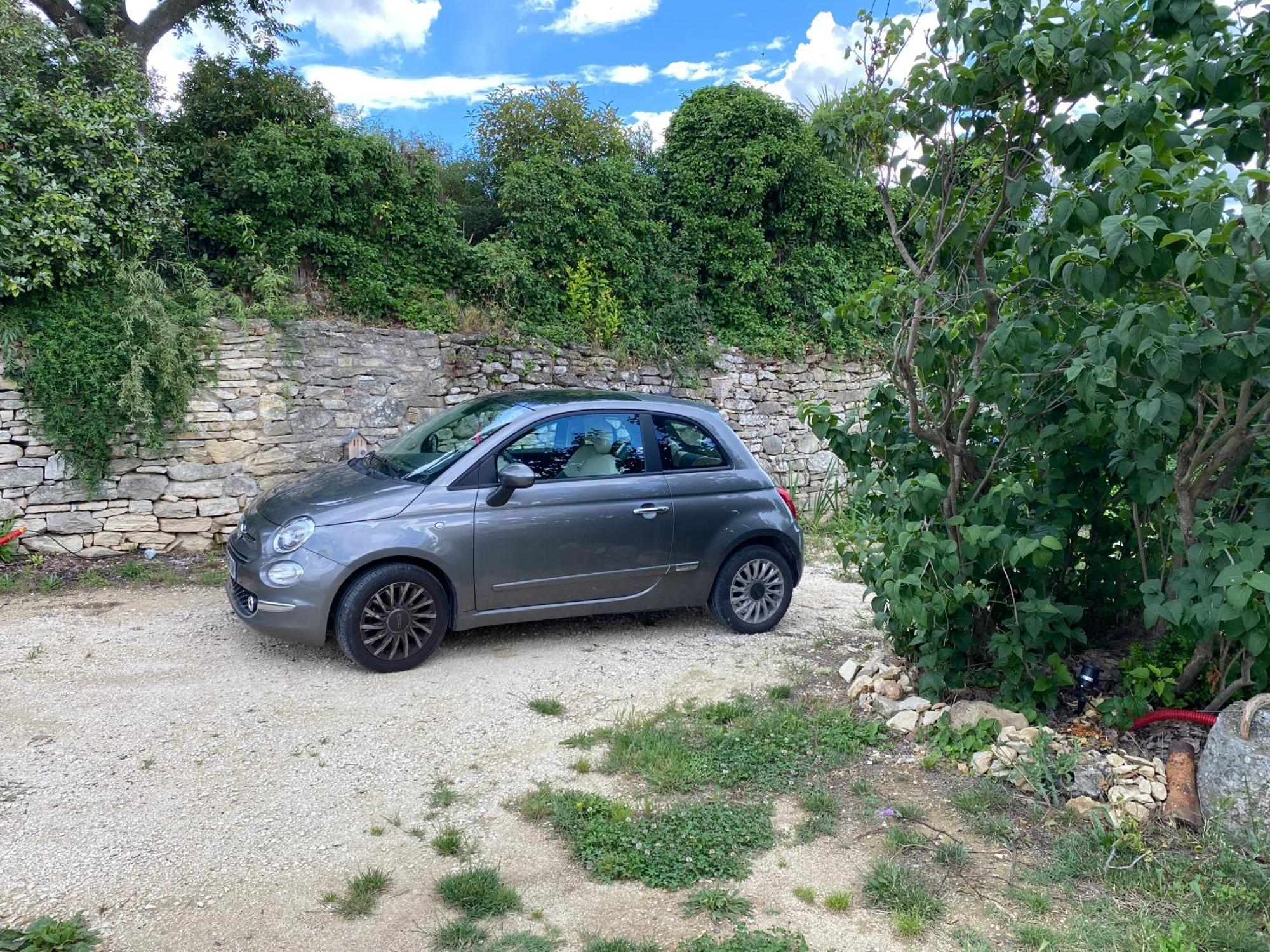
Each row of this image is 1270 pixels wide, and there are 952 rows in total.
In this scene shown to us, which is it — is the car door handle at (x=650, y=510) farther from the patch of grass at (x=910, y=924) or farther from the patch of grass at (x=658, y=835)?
the patch of grass at (x=910, y=924)

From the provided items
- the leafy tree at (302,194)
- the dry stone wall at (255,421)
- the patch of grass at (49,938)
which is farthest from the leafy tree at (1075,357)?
the leafy tree at (302,194)

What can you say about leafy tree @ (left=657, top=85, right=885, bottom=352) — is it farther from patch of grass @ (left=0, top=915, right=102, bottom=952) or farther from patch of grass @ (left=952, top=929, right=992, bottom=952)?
patch of grass @ (left=0, top=915, right=102, bottom=952)

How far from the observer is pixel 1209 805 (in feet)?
11.9

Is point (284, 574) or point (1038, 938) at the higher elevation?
point (284, 574)

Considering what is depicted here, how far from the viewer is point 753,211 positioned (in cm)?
1198

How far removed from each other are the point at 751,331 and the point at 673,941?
9789mm

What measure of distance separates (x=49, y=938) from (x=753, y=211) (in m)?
11.0

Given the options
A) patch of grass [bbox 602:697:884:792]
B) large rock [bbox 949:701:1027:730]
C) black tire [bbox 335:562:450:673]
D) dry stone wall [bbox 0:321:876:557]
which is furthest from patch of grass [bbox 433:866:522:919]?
dry stone wall [bbox 0:321:876:557]

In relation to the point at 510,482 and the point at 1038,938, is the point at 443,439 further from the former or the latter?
the point at 1038,938

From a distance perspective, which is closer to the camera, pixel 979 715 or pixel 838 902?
pixel 838 902

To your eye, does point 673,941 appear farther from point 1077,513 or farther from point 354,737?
point 1077,513

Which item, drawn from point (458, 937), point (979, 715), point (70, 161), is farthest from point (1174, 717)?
point (70, 161)

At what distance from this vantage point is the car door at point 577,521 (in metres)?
5.53

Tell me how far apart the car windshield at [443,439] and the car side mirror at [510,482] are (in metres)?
0.35
